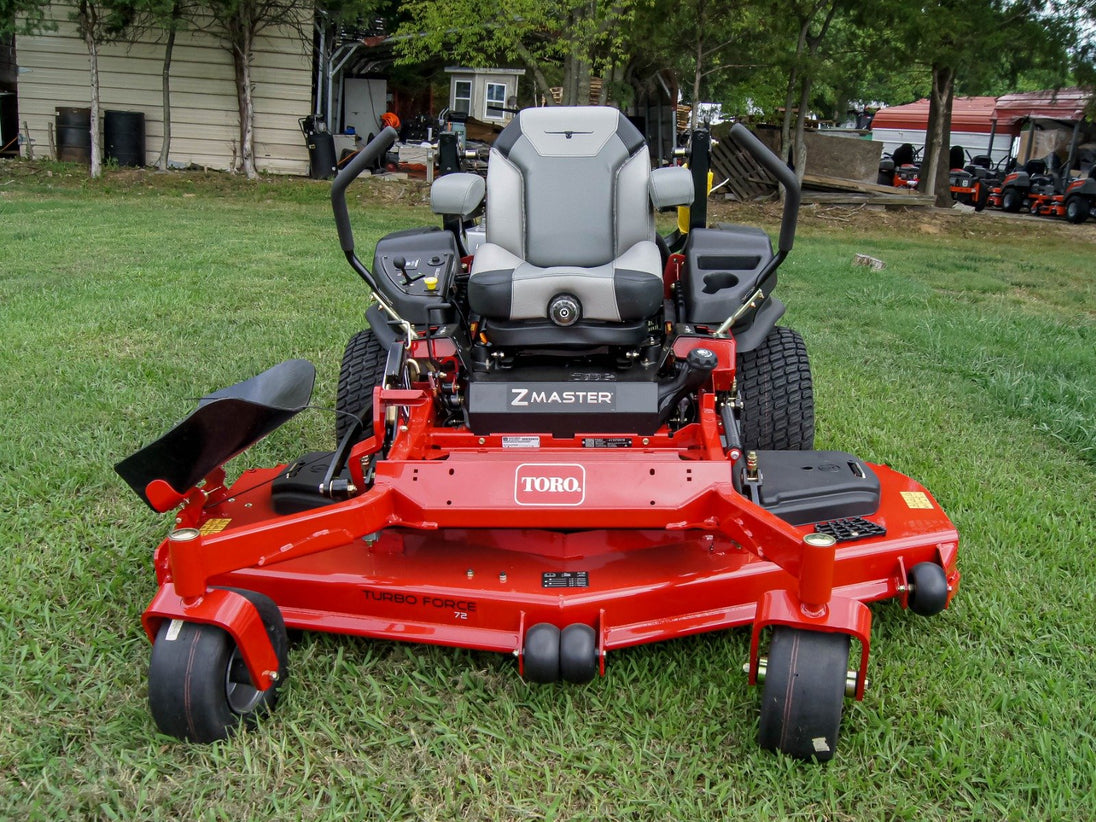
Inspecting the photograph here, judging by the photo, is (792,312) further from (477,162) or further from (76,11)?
(76,11)

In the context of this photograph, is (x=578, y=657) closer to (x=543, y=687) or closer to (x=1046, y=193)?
(x=543, y=687)

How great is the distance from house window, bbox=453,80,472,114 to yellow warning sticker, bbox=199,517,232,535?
1948cm

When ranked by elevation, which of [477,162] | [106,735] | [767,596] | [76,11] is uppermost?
[76,11]

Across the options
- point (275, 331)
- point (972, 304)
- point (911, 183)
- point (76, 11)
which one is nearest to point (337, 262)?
point (275, 331)

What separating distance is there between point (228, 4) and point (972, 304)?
11.7 m

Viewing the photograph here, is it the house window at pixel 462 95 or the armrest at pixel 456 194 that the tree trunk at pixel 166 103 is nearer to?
the house window at pixel 462 95

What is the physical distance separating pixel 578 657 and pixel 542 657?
0.29 ft

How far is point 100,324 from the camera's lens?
6004 millimetres

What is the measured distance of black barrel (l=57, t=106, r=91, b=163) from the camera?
16203mm

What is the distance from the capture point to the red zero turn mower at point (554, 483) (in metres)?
2.27

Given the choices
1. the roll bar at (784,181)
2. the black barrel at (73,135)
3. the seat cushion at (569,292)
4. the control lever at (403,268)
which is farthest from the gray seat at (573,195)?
the black barrel at (73,135)

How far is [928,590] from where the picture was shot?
8.64 feet

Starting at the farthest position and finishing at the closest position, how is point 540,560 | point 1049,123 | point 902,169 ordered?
point 1049,123, point 902,169, point 540,560

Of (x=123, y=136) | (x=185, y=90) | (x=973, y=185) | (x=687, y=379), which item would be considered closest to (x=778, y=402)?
(x=687, y=379)
